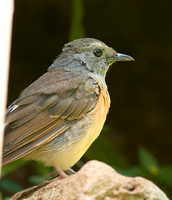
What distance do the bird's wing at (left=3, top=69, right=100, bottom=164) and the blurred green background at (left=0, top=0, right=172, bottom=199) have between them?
3302mm

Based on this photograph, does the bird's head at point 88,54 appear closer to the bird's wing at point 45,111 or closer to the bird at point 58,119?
the bird at point 58,119

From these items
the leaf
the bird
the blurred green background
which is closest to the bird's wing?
the bird

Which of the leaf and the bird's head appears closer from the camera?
the bird's head

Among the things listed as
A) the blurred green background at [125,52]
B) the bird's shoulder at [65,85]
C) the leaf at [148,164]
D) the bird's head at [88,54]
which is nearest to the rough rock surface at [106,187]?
the bird's shoulder at [65,85]

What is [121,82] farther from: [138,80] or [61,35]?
[61,35]

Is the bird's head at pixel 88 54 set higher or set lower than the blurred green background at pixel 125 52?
higher

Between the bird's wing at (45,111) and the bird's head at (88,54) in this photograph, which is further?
the bird's head at (88,54)

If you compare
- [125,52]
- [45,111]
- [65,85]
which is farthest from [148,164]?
[125,52]

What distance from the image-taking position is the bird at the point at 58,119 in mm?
5105

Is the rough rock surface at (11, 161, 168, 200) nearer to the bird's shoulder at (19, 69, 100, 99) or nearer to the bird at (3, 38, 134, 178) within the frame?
the bird at (3, 38, 134, 178)

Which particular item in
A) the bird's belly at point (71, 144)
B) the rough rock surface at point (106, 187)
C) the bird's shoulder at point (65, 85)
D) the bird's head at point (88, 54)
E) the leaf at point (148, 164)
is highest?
the bird's head at point (88, 54)

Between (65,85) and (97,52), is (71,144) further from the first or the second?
(97,52)

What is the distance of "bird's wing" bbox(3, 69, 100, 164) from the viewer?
5055mm

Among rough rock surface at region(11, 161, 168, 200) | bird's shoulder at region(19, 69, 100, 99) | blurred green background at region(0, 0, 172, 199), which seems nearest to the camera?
rough rock surface at region(11, 161, 168, 200)
